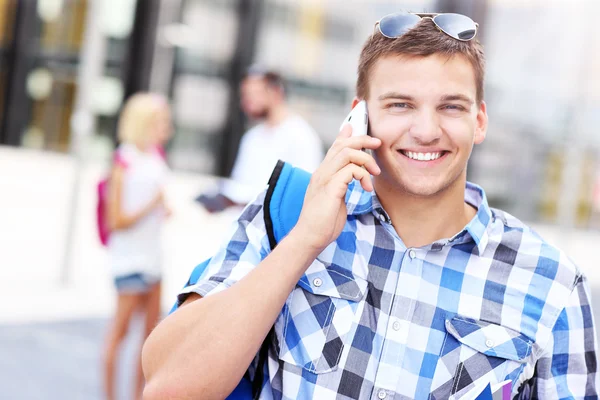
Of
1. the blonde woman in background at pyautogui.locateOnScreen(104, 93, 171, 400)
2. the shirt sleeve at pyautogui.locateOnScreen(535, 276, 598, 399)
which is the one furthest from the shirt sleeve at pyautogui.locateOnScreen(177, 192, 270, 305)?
the blonde woman in background at pyautogui.locateOnScreen(104, 93, 171, 400)

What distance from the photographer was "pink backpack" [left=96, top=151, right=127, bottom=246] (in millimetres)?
5285

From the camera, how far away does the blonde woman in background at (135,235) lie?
5184 mm

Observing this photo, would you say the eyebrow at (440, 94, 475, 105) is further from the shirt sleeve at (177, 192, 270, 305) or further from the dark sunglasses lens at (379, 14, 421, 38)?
the shirt sleeve at (177, 192, 270, 305)

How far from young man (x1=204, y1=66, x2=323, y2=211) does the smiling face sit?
336cm

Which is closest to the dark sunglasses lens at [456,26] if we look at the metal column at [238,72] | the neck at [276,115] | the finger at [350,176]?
the finger at [350,176]

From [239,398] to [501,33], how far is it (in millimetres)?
9268

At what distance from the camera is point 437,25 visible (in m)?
1.88

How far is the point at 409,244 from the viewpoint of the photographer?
1.91 m

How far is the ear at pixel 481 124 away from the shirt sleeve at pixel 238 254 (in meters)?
0.52

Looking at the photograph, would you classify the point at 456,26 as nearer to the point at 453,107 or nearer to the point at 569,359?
the point at 453,107

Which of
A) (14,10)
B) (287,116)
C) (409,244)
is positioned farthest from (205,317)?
(14,10)

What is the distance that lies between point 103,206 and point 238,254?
12.0 ft

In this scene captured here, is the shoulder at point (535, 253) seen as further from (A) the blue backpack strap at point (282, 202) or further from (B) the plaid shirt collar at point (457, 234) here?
(A) the blue backpack strap at point (282, 202)

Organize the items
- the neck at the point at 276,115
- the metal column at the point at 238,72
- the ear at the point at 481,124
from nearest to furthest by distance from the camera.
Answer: the ear at the point at 481,124
the neck at the point at 276,115
the metal column at the point at 238,72
